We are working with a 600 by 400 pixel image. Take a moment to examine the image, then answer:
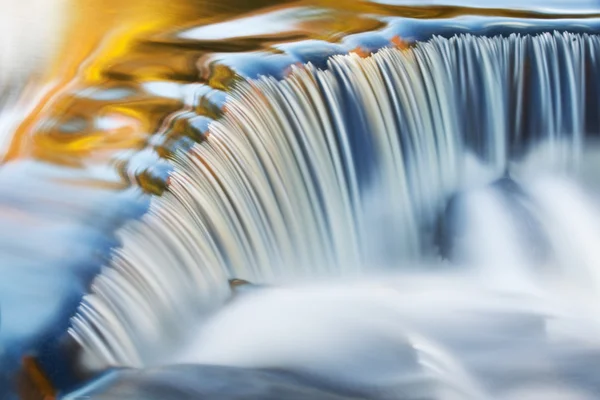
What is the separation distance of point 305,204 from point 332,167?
6.6 inches

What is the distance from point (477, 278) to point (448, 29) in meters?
0.78

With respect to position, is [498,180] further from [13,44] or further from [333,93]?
[13,44]

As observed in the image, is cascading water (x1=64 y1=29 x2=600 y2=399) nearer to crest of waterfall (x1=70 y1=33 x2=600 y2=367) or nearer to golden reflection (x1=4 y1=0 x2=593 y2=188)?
crest of waterfall (x1=70 y1=33 x2=600 y2=367)

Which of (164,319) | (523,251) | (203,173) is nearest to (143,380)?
(164,319)

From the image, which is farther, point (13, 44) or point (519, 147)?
point (519, 147)

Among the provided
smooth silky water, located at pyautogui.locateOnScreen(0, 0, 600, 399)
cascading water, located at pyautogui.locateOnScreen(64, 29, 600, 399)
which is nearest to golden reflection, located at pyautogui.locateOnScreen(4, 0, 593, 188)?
smooth silky water, located at pyautogui.locateOnScreen(0, 0, 600, 399)

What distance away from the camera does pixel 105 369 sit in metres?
1.36

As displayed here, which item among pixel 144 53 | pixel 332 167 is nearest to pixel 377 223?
pixel 332 167

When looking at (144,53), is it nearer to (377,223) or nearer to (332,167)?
(332,167)

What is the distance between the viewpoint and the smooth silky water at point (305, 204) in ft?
4.71

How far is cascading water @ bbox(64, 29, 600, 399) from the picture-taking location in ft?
5.19

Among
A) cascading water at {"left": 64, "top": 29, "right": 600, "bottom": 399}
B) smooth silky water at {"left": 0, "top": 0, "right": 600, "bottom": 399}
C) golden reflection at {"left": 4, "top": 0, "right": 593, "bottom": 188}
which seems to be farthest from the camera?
golden reflection at {"left": 4, "top": 0, "right": 593, "bottom": 188}

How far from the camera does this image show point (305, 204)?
1.99 metres

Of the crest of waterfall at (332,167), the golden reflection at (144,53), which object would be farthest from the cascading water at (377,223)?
the golden reflection at (144,53)
